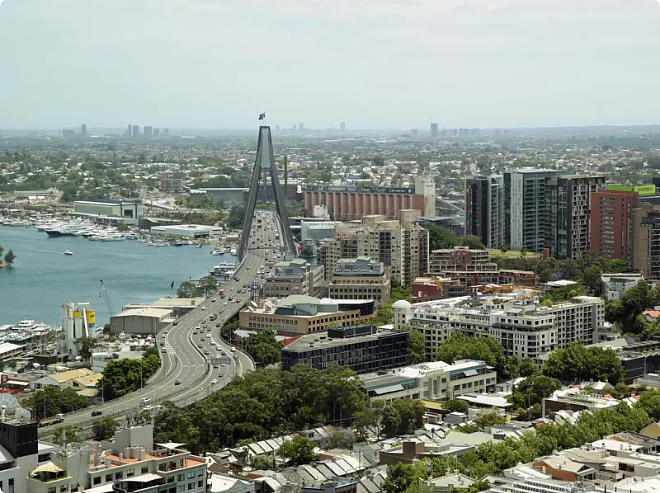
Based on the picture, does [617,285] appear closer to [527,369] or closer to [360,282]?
[360,282]

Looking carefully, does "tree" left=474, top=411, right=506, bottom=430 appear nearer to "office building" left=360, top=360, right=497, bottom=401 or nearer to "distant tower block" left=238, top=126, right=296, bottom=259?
"office building" left=360, top=360, right=497, bottom=401

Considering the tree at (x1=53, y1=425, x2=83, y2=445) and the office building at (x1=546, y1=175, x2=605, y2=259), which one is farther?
the office building at (x1=546, y1=175, x2=605, y2=259)

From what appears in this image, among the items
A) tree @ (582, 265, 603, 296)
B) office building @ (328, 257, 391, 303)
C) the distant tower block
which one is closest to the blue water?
the distant tower block

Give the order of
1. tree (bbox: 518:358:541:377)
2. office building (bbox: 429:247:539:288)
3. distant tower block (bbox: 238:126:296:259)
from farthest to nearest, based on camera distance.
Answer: distant tower block (bbox: 238:126:296:259) → office building (bbox: 429:247:539:288) → tree (bbox: 518:358:541:377)

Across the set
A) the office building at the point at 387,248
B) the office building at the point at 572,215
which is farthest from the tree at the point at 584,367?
the office building at the point at 572,215

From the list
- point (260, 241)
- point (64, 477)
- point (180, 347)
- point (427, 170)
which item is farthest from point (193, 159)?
point (64, 477)

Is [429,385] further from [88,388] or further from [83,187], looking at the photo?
[83,187]

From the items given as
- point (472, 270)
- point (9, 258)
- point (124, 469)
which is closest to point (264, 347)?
point (472, 270)

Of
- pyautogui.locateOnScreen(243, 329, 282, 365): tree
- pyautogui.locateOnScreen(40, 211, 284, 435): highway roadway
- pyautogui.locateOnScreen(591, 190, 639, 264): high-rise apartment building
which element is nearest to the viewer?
pyautogui.locateOnScreen(40, 211, 284, 435): highway roadway
